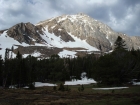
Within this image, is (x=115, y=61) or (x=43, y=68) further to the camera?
(x=43, y=68)

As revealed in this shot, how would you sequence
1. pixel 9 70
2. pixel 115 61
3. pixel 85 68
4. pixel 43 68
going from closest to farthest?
pixel 115 61, pixel 9 70, pixel 43 68, pixel 85 68

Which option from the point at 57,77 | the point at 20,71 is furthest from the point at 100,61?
the point at 57,77

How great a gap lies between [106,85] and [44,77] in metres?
66.2

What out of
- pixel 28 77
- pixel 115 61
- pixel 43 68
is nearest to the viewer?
pixel 115 61

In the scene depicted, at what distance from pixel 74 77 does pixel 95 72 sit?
186ft

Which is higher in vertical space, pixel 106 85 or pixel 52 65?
pixel 52 65

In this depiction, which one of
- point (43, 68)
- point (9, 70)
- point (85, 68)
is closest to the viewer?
point (9, 70)

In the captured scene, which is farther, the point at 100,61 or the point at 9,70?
the point at 9,70

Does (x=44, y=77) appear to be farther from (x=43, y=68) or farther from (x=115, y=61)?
(x=115, y=61)

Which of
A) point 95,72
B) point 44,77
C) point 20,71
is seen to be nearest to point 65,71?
point 44,77

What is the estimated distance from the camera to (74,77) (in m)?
112

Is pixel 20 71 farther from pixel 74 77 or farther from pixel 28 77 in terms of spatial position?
pixel 74 77

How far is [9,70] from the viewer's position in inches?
2520

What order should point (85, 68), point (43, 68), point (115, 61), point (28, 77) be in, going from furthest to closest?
point (85, 68) → point (43, 68) → point (28, 77) → point (115, 61)
